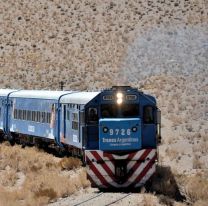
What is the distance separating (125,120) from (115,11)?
5864 cm

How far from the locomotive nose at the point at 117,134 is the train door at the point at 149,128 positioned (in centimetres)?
69

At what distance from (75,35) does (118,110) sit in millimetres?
53092

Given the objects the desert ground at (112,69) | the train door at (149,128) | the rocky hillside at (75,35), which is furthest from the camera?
the rocky hillside at (75,35)

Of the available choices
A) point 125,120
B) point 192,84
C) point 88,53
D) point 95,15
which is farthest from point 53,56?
point 125,120

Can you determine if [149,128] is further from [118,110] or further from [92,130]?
[92,130]

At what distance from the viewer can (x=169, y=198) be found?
55.5 ft

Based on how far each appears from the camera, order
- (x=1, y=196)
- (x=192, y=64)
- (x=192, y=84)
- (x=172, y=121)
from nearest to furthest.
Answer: (x=1, y=196)
(x=172, y=121)
(x=192, y=84)
(x=192, y=64)

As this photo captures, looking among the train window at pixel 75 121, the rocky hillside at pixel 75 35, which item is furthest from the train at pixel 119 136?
the rocky hillside at pixel 75 35

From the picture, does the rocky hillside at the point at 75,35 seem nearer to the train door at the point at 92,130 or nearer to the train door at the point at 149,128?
the train door at the point at 149,128

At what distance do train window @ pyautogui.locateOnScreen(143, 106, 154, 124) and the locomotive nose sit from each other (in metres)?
0.80

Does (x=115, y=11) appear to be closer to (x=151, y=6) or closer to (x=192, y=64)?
(x=151, y=6)

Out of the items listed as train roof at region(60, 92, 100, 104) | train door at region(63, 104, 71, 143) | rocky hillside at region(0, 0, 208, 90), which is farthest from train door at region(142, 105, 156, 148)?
rocky hillside at region(0, 0, 208, 90)

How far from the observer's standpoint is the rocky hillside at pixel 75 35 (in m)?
61.0

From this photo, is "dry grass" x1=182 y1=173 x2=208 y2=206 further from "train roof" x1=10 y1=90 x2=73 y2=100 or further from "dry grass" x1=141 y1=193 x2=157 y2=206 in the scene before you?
"train roof" x1=10 y1=90 x2=73 y2=100
